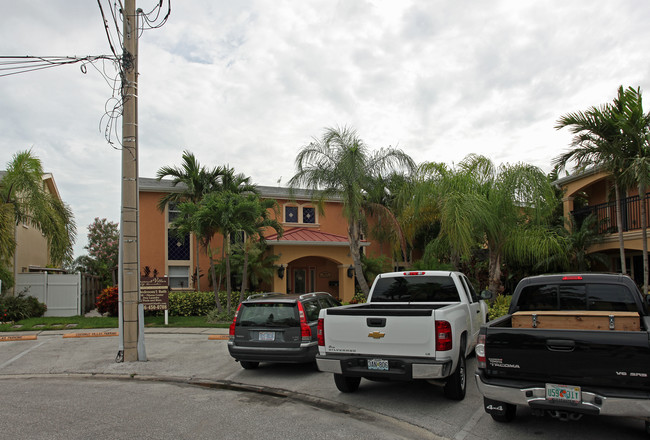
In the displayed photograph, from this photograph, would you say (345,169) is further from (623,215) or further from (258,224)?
(623,215)

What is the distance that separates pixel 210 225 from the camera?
17625 mm

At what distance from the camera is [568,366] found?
4977 mm

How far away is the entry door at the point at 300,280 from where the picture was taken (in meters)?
26.2

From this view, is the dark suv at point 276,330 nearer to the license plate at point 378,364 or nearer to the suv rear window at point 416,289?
the suv rear window at point 416,289

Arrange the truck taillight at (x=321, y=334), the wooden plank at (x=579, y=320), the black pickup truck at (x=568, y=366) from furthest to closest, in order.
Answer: the truck taillight at (x=321, y=334), the wooden plank at (x=579, y=320), the black pickup truck at (x=568, y=366)

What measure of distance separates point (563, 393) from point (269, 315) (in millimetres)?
5368

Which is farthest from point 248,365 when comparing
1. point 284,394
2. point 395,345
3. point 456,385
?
point 456,385

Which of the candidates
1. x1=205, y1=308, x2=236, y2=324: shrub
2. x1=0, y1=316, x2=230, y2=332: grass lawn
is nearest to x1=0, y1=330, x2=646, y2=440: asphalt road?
x1=0, y1=316, x2=230, y2=332: grass lawn

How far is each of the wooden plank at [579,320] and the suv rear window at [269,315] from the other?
3.93m

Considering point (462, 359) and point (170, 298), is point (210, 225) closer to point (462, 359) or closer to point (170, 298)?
point (170, 298)

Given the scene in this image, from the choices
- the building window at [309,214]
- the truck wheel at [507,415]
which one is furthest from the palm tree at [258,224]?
the truck wheel at [507,415]

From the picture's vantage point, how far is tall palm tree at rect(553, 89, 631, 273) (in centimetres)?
1320

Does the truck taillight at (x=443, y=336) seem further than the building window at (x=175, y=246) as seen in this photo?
No

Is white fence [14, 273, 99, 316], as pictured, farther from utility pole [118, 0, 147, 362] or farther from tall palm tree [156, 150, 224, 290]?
utility pole [118, 0, 147, 362]
